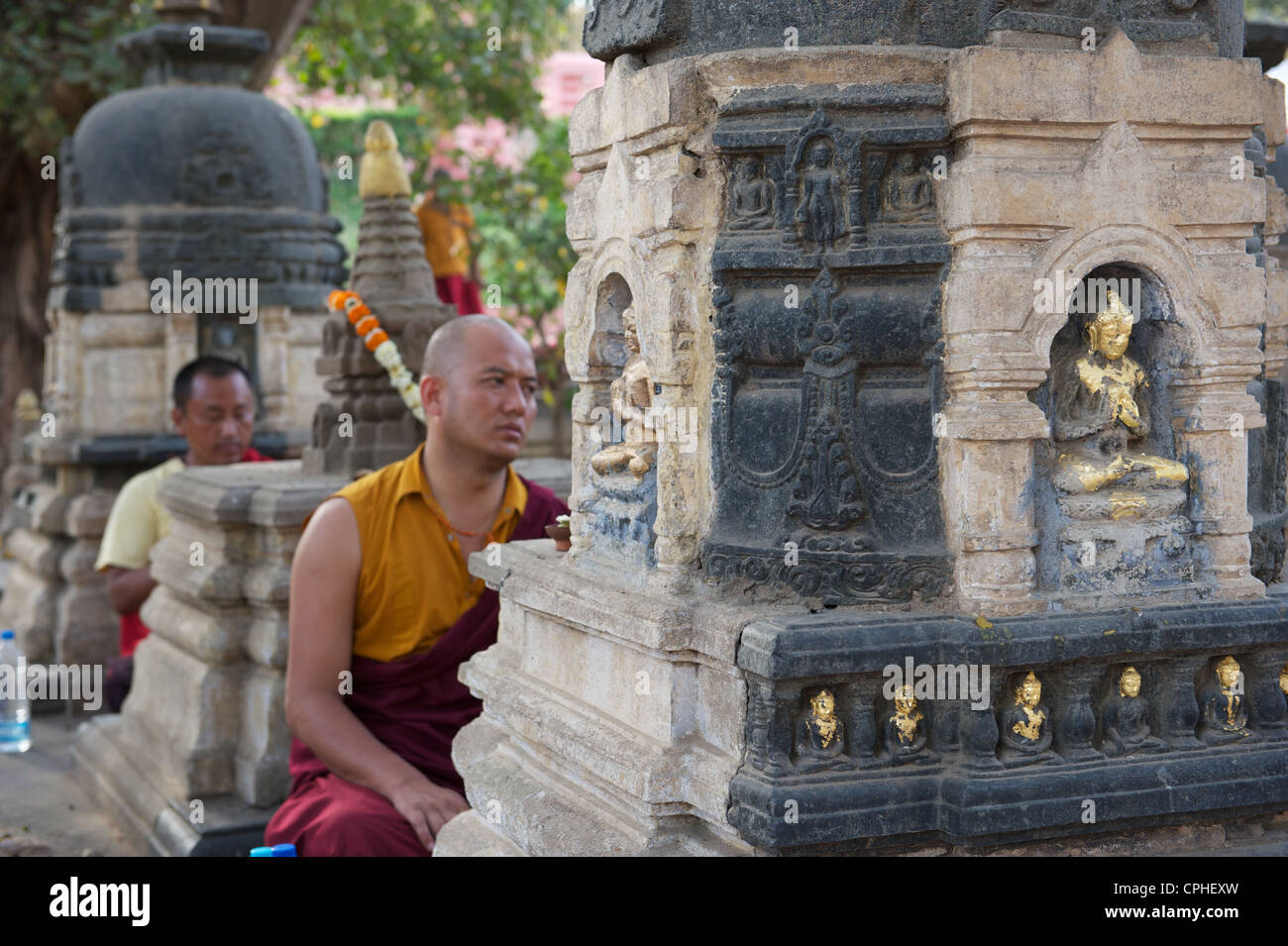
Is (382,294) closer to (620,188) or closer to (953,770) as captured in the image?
(620,188)

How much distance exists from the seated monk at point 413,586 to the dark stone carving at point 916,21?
163 cm

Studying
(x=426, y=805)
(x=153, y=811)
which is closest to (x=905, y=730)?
(x=426, y=805)

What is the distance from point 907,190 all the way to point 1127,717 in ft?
3.30

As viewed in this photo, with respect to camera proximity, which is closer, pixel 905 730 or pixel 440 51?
pixel 905 730

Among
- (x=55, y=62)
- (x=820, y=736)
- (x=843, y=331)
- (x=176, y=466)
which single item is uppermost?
(x=55, y=62)

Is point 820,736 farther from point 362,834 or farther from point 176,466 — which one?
point 176,466

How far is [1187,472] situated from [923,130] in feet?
2.60

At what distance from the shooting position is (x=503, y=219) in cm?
1120

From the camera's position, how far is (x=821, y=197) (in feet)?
8.55

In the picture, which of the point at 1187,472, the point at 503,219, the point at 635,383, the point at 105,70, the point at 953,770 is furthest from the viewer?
the point at 503,219

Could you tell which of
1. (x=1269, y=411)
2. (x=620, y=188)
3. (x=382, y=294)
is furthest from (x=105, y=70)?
(x=1269, y=411)

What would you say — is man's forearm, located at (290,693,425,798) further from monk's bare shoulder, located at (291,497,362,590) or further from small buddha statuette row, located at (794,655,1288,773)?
small buddha statuette row, located at (794,655,1288,773)

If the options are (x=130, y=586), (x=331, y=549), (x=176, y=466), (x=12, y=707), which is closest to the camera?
(x=331, y=549)

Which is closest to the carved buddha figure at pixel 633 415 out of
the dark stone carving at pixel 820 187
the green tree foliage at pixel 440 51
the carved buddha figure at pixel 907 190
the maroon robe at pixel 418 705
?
the dark stone carving at pixel 820 187
